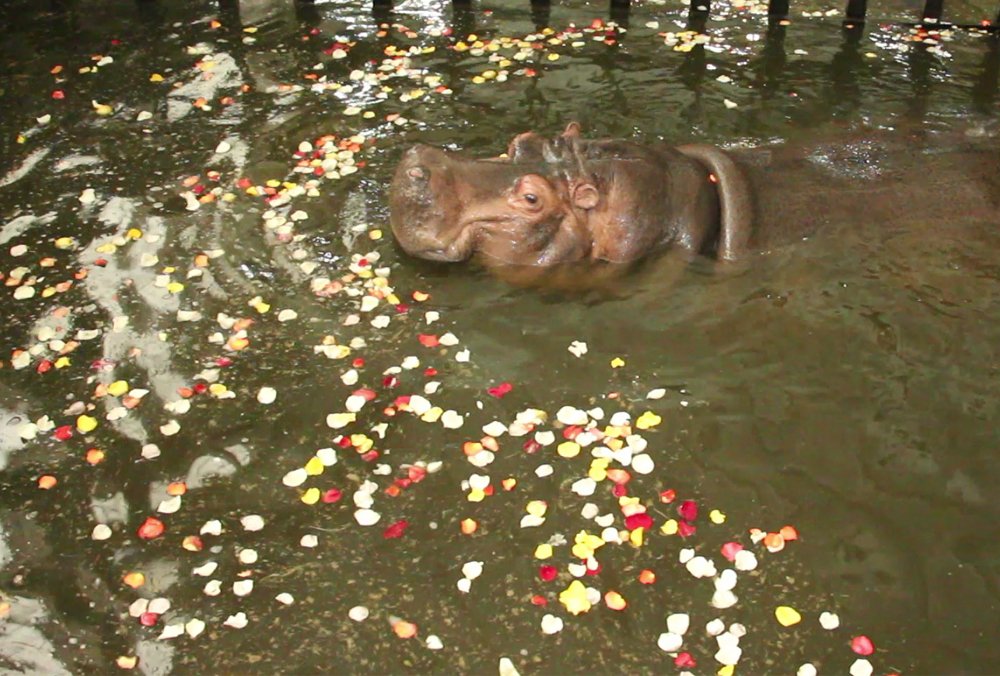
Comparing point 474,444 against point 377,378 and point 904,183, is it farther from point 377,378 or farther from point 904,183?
point 904,183

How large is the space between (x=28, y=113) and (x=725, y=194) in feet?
18.0

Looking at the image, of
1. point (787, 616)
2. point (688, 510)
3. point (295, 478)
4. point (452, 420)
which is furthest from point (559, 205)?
point (787, 616)

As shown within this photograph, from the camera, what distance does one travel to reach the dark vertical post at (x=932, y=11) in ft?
29.4

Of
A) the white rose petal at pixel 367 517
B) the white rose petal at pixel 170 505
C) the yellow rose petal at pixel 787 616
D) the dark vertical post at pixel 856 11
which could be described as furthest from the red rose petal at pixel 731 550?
the dark vertical post at pixel 856 11

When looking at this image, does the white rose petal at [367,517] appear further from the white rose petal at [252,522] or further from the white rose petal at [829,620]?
the white rose petal at [829,620]

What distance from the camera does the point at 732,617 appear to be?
4227mm

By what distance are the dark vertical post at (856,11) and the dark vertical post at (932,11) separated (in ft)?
1.79

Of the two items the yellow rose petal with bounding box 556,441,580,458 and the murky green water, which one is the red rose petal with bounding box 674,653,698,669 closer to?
the murky green water

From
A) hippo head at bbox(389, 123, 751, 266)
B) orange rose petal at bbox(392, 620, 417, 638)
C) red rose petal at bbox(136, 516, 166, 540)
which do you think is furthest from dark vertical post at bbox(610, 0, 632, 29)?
orange rose petal at bbox(392, 620, 417, 638)

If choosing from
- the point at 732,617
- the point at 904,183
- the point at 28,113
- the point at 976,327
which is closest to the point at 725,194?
the point at 904,183

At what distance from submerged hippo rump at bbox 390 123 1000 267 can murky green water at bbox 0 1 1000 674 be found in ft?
0.58

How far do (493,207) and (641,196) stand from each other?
34.5 inches

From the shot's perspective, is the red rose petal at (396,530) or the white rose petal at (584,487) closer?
the red rose petal at (396,530)

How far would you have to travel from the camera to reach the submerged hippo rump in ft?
19.1
